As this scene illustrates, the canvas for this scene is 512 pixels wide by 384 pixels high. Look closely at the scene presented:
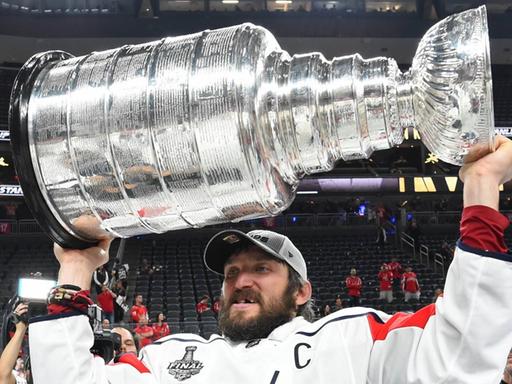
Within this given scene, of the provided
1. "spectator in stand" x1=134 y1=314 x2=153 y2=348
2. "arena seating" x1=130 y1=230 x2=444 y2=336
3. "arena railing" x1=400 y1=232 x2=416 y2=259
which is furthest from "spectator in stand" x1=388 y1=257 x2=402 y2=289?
"spectator in stand" x1=134 y1=314 x2=153 y2=348

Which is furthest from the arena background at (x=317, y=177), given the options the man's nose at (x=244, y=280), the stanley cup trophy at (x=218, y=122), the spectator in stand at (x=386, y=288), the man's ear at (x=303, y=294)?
the stanley cup trophy at (x=218, y=122)

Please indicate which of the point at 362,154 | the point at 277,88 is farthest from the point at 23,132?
the point at 362,154

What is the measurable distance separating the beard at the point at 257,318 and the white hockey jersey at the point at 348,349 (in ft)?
Answer: 0.07

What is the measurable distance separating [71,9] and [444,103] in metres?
16.7

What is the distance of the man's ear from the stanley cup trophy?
0.71 metres

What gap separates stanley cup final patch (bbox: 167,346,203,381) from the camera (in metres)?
1.63

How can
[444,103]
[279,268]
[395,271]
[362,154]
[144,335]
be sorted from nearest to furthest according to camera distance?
[444,103] → [362,154] → [279,268] → [144,335] → [395,271]

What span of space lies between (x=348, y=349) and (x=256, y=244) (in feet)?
1.32

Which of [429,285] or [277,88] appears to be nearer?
[277,88]

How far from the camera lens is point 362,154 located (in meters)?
1.17

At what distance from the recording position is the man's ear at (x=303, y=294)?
188cm

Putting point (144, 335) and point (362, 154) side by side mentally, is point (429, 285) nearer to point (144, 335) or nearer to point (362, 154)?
point (144, 335)

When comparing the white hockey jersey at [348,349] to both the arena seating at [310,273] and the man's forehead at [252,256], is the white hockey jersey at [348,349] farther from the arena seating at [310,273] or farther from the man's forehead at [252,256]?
the arena seating at [310,273]

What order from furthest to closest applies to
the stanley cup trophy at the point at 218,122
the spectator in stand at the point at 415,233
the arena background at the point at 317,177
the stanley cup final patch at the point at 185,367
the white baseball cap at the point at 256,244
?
the spectator in stand at the point at 415,233 → the arena background at the point at 317,177 → the white baseball cap at the point at 256,244 → the stanley cup final patch at the point at 185,367 → the stanley cup trophy at the point at 218,122
